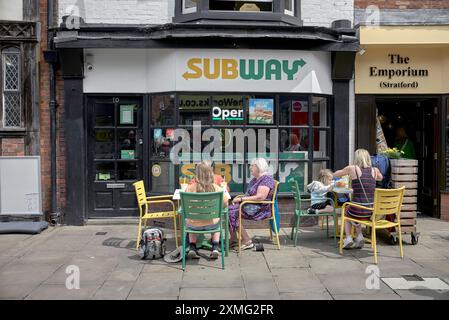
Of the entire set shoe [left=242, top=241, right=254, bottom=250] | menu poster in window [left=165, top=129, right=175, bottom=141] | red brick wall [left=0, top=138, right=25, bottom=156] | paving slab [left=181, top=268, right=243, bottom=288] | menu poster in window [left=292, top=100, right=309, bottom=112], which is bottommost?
paving slab [left=181, top=268, right=243, bottom=288]

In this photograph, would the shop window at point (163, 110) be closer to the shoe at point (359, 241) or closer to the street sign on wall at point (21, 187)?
the street sign on wall at point (21, 187)

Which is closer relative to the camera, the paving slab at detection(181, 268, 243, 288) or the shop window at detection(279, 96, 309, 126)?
the paving slab at detection(181, 268, 243, 288)

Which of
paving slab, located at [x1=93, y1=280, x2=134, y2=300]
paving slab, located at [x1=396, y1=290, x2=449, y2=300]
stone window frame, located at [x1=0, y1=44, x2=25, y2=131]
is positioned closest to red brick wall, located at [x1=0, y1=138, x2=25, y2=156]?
stone window frame, located at [x1=0, y1=44, x2=25, y2=131]

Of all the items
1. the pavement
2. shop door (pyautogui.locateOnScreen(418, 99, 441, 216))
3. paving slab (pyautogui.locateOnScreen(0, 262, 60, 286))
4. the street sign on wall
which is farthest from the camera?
shop door (pyautogui.locateOnScreen(418, 99, 441, 216))

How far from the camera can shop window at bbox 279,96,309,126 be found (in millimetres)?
9430

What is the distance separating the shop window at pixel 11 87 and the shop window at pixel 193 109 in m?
2.90

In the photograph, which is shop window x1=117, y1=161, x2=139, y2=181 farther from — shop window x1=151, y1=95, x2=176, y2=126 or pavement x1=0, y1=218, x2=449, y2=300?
pavement x1=0, y1=218, x2=449, y2=300

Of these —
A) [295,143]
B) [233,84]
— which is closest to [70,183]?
[233,84]

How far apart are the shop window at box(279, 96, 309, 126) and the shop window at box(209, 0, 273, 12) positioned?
1.67 meters

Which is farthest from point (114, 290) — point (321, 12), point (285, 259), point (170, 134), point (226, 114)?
point (321, 12)

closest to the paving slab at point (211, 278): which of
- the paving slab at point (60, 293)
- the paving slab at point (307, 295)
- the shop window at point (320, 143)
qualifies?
the paving slab at point (307, 295)

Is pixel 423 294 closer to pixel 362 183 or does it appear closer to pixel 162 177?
pixel 362 183

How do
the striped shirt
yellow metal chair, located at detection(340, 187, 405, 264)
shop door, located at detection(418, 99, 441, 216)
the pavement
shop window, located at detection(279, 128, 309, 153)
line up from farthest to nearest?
shop door, located at detection(418, 99, 441, 216) → shop window, located at detection(279, 128, 309, 153) → the striped shirt → yellow metal chair, located at detection(340, 187, 405, 264) → the pavement
